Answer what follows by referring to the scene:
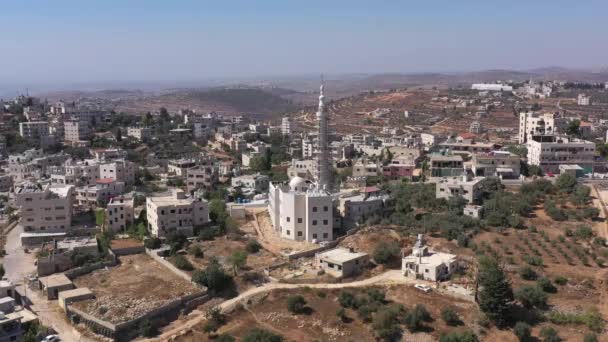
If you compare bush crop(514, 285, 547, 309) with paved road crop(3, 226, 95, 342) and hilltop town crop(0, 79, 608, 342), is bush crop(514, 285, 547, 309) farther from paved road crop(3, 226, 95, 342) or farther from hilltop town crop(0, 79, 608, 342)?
paved road crop(3, 226, 95, 342)

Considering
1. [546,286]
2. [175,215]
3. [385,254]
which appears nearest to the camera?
[546,286]

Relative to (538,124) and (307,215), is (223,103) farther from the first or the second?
(307,215)

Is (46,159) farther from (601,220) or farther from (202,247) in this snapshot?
(601,220)

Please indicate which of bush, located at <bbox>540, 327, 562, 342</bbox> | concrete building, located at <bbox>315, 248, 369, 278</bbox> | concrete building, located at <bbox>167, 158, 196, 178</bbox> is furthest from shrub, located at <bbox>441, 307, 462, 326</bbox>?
concrete building, located at <bbox>167, 158, 196, 178</bbox>

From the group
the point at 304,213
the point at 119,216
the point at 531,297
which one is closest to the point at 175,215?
the point at 119,216

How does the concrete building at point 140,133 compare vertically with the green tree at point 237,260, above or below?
above

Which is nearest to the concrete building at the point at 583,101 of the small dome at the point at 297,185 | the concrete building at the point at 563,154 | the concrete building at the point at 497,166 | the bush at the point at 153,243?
the concrete building at the point at 563,154

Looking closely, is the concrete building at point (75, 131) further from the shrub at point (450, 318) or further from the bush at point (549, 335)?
the bush at point (549, 335)
